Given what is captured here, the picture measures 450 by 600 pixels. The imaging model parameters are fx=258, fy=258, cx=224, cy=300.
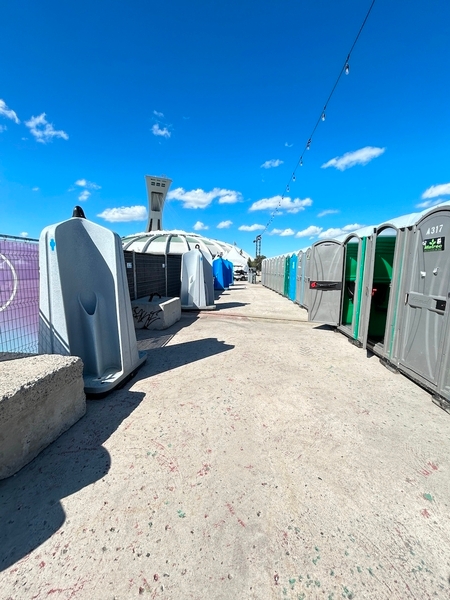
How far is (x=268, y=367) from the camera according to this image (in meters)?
4.02

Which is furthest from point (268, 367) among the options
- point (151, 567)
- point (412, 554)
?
point (151, 567)

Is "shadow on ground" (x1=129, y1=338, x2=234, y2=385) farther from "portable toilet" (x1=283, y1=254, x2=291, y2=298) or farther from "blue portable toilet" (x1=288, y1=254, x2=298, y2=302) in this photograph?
"portable toilet" (x1=283, y1=254, x2=291, y2=298)

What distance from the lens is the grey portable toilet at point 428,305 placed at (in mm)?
3025

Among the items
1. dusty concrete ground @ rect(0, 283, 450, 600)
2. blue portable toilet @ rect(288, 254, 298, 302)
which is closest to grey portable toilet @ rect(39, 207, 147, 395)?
dusty concrete ground @ rect(0, 283, 450, 600)

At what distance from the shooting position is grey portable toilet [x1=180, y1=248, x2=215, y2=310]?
29.8 ft

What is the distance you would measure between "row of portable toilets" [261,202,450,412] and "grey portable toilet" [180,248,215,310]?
411 cm

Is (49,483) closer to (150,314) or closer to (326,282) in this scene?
(150,314)

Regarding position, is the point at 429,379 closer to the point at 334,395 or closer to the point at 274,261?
the point at 334,395

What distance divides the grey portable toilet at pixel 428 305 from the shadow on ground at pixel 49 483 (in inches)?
144

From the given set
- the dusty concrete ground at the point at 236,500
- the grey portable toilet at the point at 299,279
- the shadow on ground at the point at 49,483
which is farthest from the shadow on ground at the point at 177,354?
the grey portable toilet at the point at 299,279

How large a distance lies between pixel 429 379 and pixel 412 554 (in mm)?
2405

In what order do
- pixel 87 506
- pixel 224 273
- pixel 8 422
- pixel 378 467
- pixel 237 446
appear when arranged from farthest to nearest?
pixel 224 273
pixel 237 446
pixel 378 467
pixel 8 422
pixel 87 506

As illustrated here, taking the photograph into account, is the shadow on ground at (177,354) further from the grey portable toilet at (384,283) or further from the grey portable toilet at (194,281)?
the grey portable toilet at (194,281)

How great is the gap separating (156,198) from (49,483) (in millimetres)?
75210
